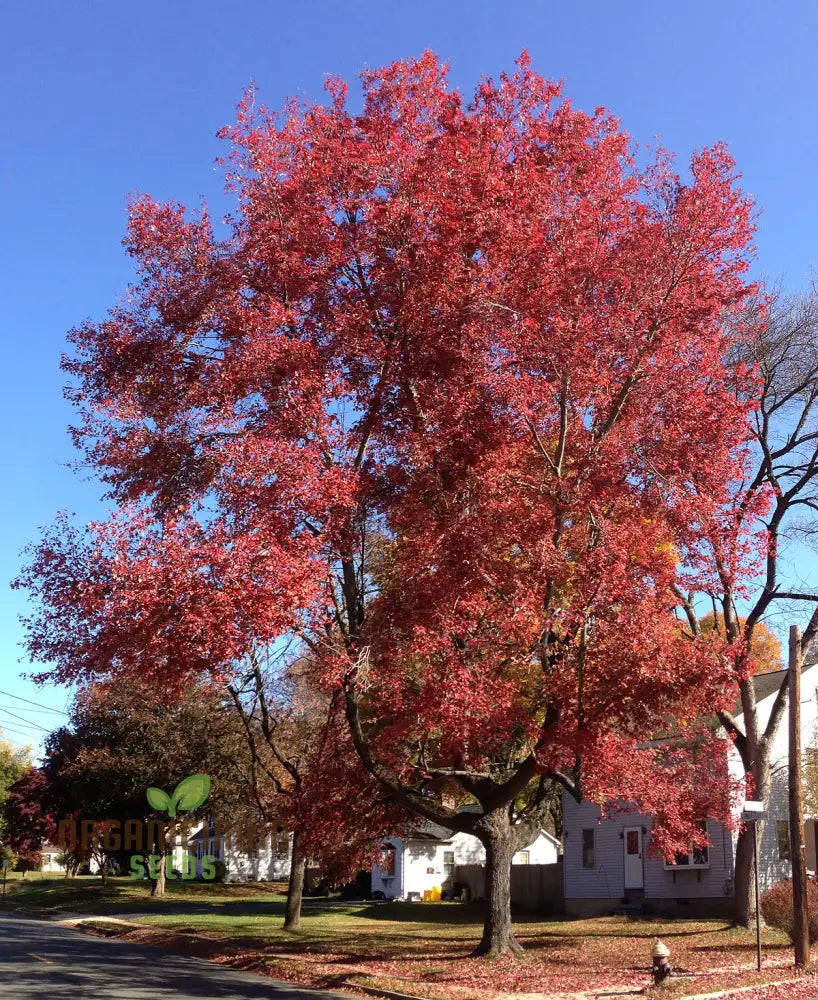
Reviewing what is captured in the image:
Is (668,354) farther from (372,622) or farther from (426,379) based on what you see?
(372,622)

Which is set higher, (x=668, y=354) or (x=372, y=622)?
(x=668, y=354)

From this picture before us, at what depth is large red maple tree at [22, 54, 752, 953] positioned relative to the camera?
15.5m

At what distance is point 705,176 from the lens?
16781 mm

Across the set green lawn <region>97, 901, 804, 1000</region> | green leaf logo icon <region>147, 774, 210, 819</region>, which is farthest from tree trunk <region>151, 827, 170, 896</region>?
green lawn <region>97, 901, 804, 1000</region>

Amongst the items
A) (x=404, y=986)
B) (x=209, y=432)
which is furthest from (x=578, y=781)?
(x=209, y=432)

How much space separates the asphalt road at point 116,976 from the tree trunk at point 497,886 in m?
4.46

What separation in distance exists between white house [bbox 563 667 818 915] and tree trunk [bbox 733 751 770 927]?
10.0 ft

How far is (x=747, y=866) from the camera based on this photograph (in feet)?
82.6

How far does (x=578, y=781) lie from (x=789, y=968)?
5501 mm

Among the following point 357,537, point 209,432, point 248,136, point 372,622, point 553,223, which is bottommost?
point 372,622

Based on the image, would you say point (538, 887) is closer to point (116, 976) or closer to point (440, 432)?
point (116, 976)

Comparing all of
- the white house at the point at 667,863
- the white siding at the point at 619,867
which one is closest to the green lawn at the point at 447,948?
the white house at the point at 667,863

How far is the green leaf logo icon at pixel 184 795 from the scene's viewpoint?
44625mm

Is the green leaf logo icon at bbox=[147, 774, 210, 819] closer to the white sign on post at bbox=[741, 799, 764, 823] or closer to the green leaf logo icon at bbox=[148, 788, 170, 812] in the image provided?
the green leaf logo icon at bbox=[148, 788, 170, 812]
